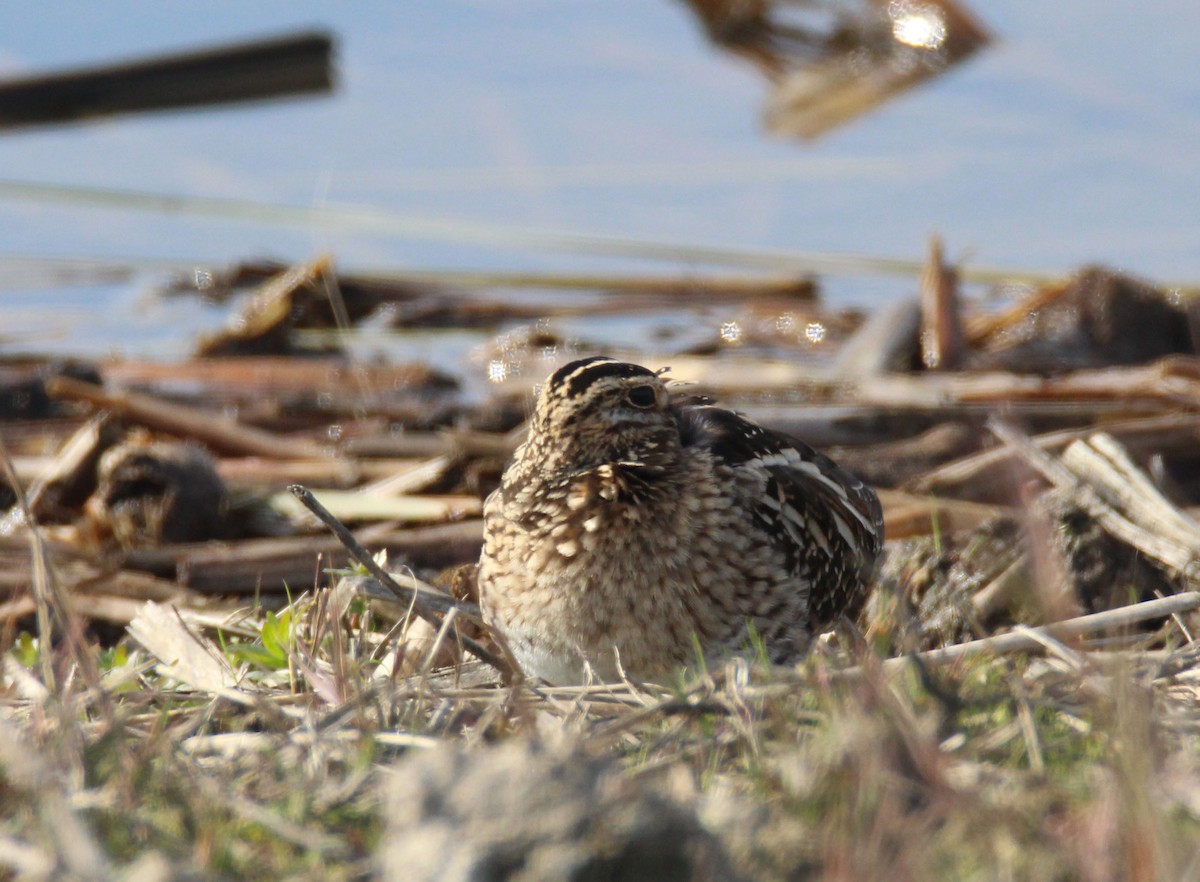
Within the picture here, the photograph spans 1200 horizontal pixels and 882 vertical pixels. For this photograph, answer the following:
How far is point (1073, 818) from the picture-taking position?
109 inches

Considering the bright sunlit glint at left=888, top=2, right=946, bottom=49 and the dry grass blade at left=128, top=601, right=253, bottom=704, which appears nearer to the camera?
the dry grass blade at left=128, top=601, right=253, bottom=704

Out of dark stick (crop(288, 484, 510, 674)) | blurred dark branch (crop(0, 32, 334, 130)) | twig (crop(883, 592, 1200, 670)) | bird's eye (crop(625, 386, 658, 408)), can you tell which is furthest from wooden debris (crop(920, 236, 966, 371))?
blurred dark branch (crop(0, 32, 334, 130))

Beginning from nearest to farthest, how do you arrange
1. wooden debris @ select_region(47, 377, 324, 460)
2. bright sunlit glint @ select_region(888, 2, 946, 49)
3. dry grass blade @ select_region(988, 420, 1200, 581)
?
dry grass blade @ select_region(988, 420, 1200, 581) → wooden debris @ select_region(47, 377, 324, 460) → bright sunlit glint @ select_region(888, 2, 946, 49)

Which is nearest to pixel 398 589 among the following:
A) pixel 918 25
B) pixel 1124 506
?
pixel 1124 506

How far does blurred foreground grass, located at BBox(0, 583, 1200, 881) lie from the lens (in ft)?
8.36

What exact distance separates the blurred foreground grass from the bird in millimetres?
459

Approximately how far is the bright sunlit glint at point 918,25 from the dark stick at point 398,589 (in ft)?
37.1

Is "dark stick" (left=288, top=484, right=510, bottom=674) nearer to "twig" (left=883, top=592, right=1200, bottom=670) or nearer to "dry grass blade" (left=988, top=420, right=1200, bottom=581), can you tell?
"twig" (left=883, top=592, right=1200, bottom=670)

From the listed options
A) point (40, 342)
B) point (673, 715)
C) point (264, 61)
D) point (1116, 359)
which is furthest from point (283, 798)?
point (264, 61)

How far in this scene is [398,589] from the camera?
451cm

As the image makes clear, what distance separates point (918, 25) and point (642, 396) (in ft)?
36.9

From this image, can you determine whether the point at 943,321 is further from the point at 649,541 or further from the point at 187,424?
the point at 649,541

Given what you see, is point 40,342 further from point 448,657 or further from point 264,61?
point 448,657

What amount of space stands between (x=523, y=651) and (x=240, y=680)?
75 cm
